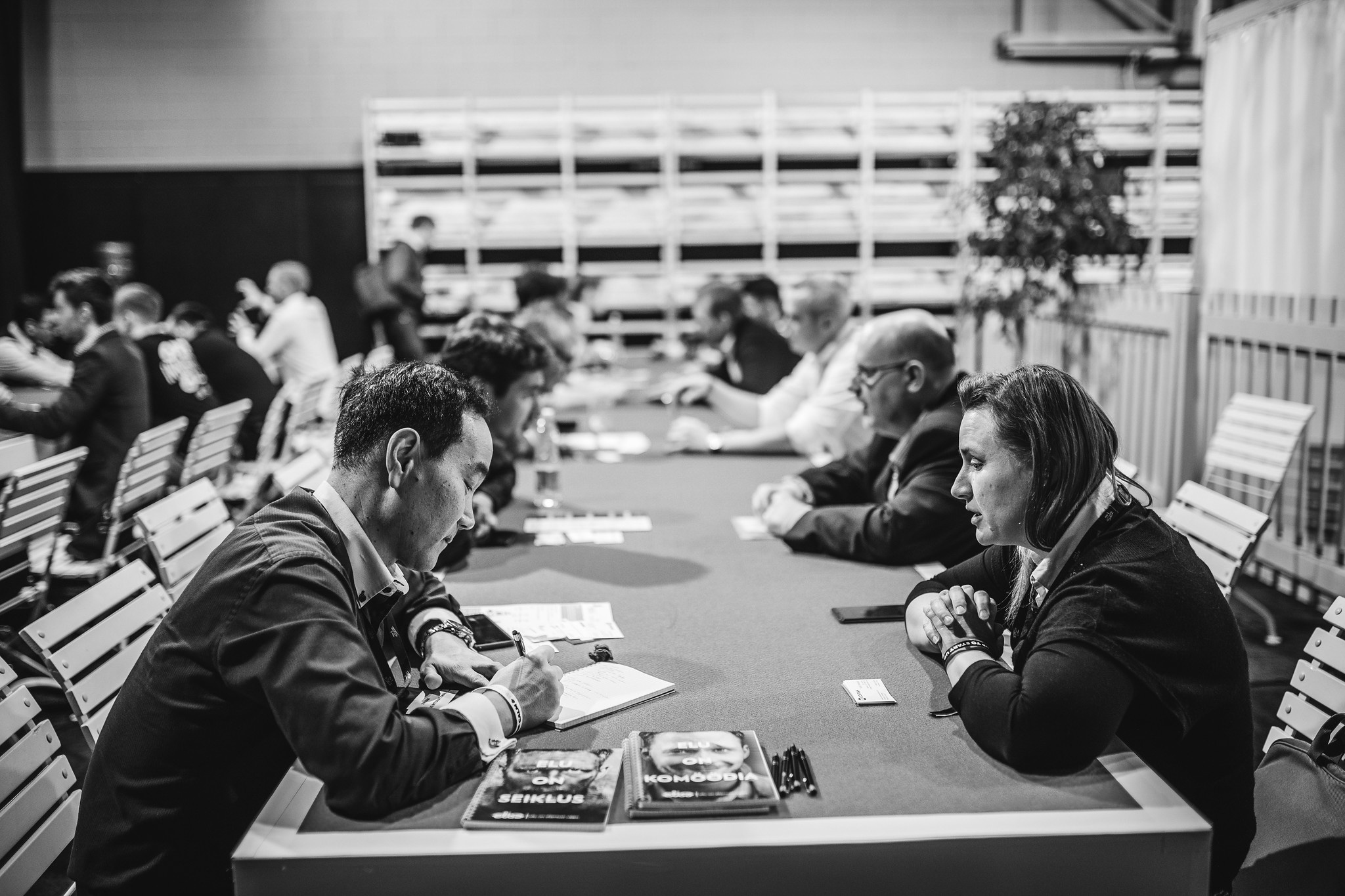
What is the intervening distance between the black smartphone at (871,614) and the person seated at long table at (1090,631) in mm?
403

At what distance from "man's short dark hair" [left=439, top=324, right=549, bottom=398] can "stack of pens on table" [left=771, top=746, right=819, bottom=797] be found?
188cm

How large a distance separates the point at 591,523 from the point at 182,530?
109 centimetres

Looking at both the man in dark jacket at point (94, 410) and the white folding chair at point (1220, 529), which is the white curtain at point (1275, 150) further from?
the man in dark jacket at point (94, 410)

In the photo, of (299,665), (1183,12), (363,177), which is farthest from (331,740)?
(1183,12)

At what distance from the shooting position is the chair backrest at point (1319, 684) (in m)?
2.08

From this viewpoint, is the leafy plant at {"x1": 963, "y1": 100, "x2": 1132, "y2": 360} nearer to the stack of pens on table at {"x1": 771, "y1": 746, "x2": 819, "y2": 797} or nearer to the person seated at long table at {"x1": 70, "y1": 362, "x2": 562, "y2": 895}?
the stack of pens on table at {"x1": 771, "y1": 746, "x2": 819, "y2": 797}

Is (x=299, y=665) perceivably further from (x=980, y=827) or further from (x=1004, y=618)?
(x=1004, y=618)

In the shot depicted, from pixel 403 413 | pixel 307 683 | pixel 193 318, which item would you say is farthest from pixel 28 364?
pixel 307 683

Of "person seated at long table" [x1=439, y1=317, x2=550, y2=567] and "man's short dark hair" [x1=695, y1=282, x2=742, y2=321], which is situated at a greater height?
"man's short dark hair" [x1=695, y1=282, x2=742, y2=321]

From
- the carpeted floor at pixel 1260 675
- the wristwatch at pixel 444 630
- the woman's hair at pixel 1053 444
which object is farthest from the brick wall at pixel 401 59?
the woman's hair at pixel 1053 444

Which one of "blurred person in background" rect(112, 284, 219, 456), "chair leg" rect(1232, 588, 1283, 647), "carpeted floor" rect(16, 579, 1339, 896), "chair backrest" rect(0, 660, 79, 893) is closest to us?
"chair backrest" rect(0, 660, 79, 893)

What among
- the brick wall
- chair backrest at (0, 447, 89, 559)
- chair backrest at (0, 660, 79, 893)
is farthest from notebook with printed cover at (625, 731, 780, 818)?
the brick wall

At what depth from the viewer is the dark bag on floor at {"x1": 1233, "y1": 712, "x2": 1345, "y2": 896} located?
1.79 metres

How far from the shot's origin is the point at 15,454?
13.9 feet
